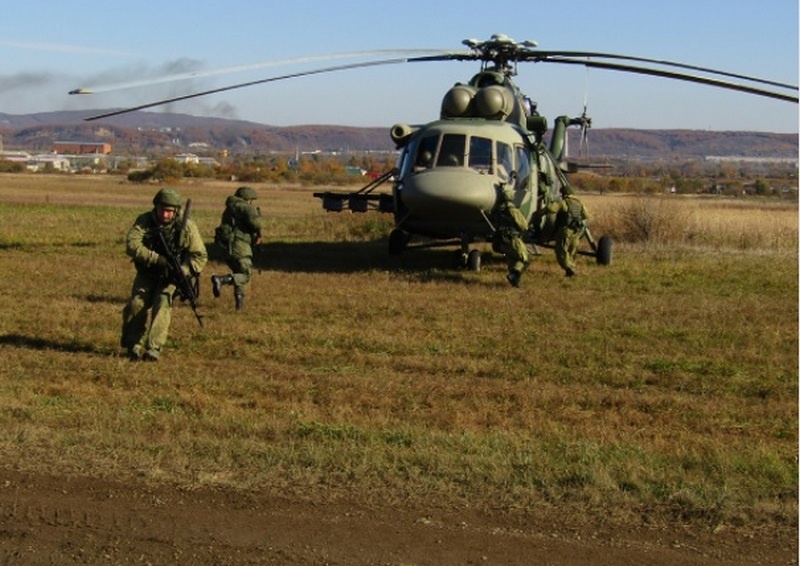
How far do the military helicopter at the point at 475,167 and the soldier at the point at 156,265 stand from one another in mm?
4616

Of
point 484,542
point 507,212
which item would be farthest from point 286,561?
point 507,212

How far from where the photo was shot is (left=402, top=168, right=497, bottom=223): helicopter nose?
1594cm

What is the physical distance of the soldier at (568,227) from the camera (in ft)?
54.9

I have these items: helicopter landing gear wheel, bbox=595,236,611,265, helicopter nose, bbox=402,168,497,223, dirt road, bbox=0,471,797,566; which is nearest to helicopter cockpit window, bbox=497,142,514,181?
helicopter nose, bbox=402,168,497,223

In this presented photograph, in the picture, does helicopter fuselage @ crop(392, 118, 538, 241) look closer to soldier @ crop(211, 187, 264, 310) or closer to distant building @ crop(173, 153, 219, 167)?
soldier @ crop(211, 187, 264, 310)

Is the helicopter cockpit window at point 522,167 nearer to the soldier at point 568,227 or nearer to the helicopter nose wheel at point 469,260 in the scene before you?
the soldier at point 568,227

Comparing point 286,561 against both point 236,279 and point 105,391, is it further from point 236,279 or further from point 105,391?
point 236,279

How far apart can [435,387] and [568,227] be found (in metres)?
7.75

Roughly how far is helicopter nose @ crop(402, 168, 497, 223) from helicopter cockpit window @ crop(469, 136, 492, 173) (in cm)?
18

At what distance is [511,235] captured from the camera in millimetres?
15742

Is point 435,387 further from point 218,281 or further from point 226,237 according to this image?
point 226,237

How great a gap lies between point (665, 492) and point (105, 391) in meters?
4.50

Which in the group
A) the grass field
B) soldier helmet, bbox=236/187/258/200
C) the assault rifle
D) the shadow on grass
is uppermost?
soldier helmet, bbox=236/187/258/200

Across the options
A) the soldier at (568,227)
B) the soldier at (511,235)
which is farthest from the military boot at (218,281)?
the soldier at (568,227)
